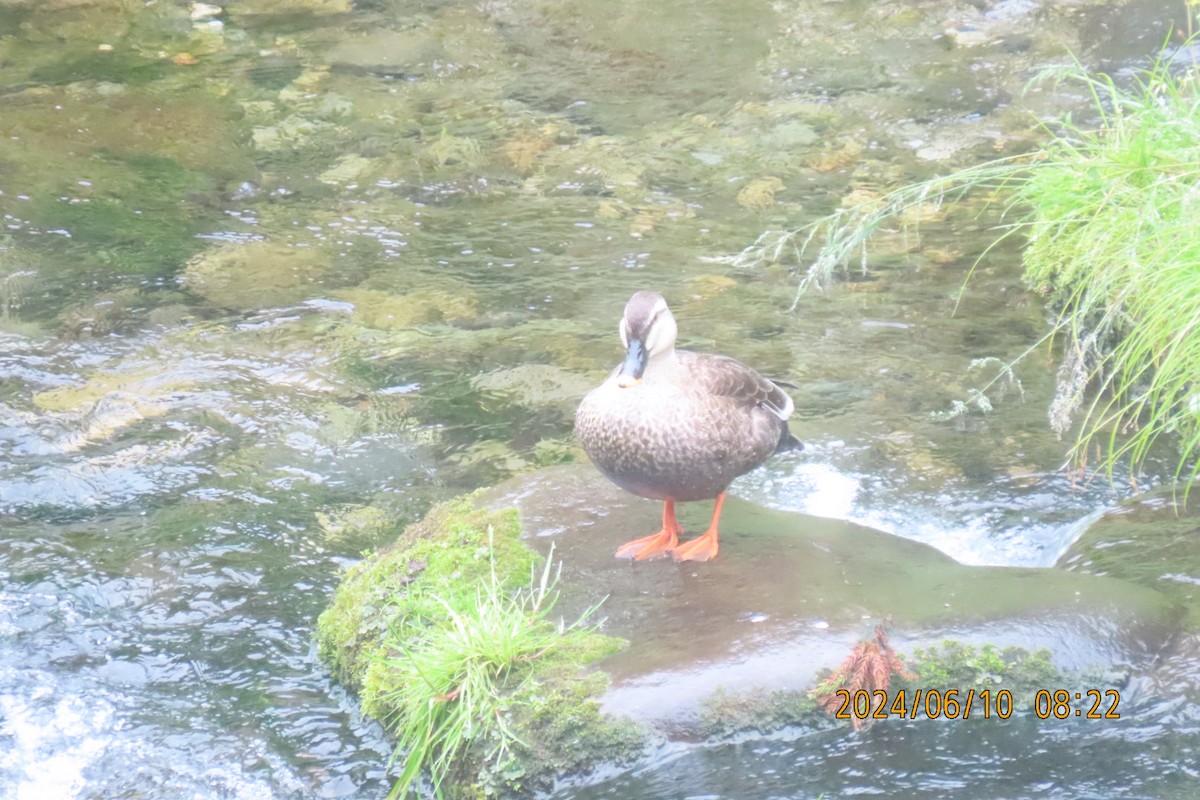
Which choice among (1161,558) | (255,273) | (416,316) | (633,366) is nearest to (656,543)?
(633,366)

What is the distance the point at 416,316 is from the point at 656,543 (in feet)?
9.19

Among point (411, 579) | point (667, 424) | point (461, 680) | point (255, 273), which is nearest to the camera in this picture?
point (461, 680)

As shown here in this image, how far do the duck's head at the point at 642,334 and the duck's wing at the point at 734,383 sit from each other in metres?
0.16

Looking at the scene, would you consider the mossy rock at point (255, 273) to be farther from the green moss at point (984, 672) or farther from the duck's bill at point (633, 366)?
the green moss at point (984, 672)

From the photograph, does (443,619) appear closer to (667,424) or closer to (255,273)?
(667,424)

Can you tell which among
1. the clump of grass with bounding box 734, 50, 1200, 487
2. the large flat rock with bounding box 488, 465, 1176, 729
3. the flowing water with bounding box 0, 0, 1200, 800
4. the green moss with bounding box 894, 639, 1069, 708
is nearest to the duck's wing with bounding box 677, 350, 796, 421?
the large flat rock with bounding box 488, 465, 1176, 729

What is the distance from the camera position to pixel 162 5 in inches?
423

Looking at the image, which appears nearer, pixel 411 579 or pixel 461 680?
pixel 461 680

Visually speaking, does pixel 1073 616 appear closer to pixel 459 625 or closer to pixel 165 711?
pixel 459 625

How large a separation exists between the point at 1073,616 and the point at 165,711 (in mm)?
2762

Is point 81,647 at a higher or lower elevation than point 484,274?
lower

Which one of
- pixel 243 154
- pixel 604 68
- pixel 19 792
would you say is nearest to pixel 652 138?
pixel 604 68

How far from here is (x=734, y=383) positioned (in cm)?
395

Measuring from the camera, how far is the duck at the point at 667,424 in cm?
369
